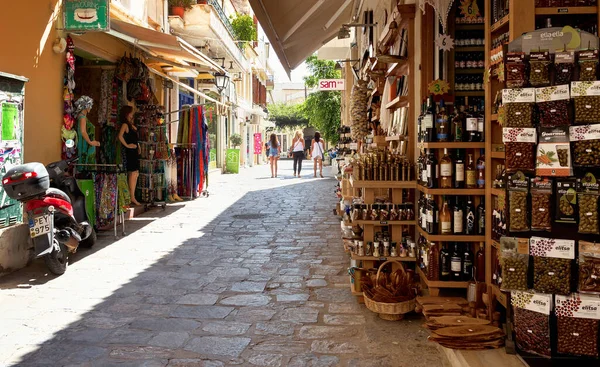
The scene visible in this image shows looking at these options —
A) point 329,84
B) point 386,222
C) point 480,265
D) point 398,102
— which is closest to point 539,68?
point 480,265

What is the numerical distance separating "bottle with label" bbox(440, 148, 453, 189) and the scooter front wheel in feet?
13.0

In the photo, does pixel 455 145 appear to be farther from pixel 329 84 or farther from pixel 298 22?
pixel 329 84

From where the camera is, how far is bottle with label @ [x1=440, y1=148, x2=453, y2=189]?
4324mm

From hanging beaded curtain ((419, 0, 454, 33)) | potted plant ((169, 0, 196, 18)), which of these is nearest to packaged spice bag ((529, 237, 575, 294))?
hanging beaded curtain ((419, 0, 454, 33))

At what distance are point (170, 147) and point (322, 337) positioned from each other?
8293mm

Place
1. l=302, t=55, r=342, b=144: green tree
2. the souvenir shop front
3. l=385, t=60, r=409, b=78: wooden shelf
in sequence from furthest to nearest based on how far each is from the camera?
1. l=302, t=55, r=342, b=144: green tree
2. the souvenir shop front
3. l=385, t=60, r=409, b=78: wooden shelf

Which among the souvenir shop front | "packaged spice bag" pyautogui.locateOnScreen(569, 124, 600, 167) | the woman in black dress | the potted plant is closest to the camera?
"packaged spice bag" pyautogui.locateOnScreen(569, 124, 600, 167)

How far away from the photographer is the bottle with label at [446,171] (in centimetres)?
432

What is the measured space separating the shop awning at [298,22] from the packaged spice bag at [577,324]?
563cm

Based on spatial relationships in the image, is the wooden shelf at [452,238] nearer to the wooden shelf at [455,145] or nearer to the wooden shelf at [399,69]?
the wooden shelf at [455,145]

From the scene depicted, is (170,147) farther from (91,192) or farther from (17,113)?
(17,113)

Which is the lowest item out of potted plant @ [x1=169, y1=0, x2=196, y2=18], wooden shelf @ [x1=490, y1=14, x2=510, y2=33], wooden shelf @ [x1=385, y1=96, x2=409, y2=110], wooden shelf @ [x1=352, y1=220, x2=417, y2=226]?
wooden shelf @ [x1=352, y1=220, x2=417, y2=226]

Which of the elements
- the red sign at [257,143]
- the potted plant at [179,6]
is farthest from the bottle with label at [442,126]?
the red sign at [257,143]

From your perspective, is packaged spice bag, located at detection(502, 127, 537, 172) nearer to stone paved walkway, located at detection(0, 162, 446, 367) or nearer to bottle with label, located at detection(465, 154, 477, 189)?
bottle with label, located at detection(465, 154, 477, 189)
